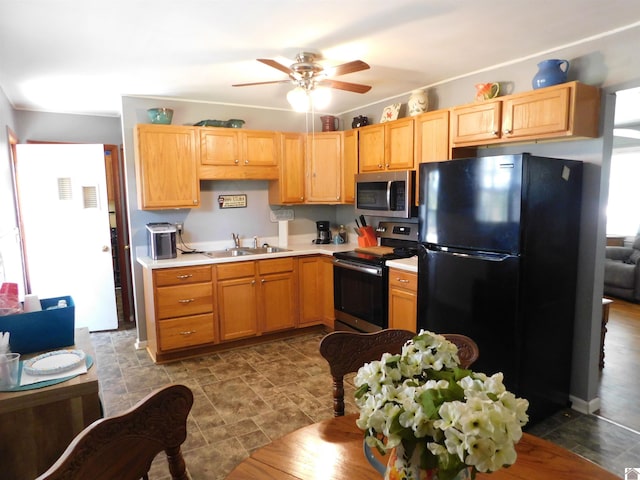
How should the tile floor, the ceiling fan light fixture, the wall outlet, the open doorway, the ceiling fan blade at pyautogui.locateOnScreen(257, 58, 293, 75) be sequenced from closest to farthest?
the ceiling fan blade at pyautogui.locateOnScreen(257, 58, 293, 75)
the tile floor
the ceiling fan light fixture
the open doorway
the wall outlet

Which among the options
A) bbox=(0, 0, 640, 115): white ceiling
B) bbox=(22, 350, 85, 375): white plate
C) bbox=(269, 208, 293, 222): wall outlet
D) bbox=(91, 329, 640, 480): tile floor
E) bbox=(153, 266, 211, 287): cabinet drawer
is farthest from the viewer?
bbox=(269, 208, 293, 222): wall outlet

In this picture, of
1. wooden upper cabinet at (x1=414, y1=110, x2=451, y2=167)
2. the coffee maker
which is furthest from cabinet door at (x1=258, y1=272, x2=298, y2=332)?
wooden upper cabinet at (x1=414, y1=110, x2=451, y2=167)

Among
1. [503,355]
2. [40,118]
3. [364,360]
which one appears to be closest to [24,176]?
[40,118]

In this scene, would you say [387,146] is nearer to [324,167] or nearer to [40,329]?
[324,167]

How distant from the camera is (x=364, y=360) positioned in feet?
5.50

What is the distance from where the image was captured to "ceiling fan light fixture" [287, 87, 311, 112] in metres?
2.66

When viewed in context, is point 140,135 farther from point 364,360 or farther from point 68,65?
point 364,360

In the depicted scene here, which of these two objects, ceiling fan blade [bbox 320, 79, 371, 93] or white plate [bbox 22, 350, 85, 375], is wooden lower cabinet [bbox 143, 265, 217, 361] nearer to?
white plate [bbox 22, 350, 85, 375]

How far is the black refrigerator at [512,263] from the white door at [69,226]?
11.6ft

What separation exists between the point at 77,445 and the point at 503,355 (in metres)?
2.30

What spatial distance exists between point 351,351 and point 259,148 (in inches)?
116

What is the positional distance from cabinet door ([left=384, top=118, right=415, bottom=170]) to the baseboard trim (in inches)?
82.9

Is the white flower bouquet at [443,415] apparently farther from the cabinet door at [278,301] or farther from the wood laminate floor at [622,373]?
the cabinet door at [278,301]

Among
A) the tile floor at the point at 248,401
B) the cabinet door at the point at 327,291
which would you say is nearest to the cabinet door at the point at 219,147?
the cabinet door at the point at 327,291
